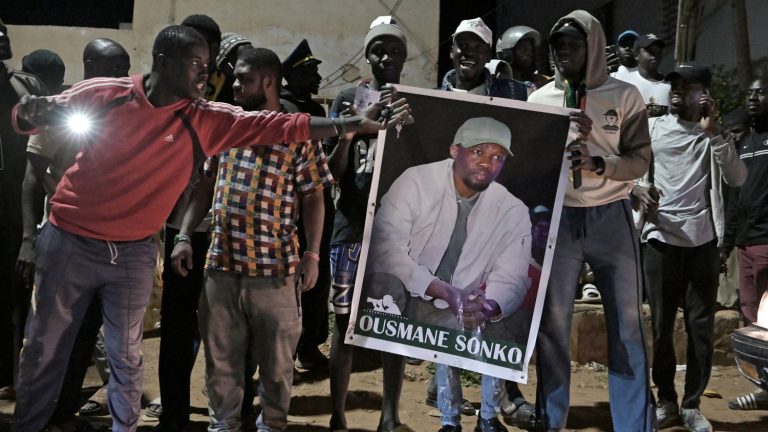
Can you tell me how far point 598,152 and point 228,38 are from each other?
105 inches

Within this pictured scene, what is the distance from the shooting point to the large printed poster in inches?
182

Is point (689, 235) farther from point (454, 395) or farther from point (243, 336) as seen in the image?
point (243, 336)

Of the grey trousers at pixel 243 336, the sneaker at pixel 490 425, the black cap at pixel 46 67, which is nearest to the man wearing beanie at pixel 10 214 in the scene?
the black cap at pixel 46 67

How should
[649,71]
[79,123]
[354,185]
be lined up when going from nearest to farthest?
[79,123] → [354,185] → [649,71]

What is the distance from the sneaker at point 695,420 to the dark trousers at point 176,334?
329 centimetres

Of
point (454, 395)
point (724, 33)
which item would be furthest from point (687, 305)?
point (724, 33)

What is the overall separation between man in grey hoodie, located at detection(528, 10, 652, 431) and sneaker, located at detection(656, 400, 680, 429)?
118 cm

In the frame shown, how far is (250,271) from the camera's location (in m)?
4.40

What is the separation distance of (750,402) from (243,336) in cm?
399

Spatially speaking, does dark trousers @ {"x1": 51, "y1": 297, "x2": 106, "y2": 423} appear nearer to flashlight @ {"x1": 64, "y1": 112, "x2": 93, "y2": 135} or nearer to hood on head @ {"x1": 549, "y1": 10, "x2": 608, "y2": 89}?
flashlight @ {"x1": 64, "y1": 112, "x2": 93, "y2": 135}

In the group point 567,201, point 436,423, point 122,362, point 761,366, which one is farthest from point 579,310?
point 122,362

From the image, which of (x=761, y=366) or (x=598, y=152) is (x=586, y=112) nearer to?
(x=598, y=152)

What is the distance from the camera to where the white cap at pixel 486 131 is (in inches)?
182

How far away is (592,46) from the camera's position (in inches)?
185
